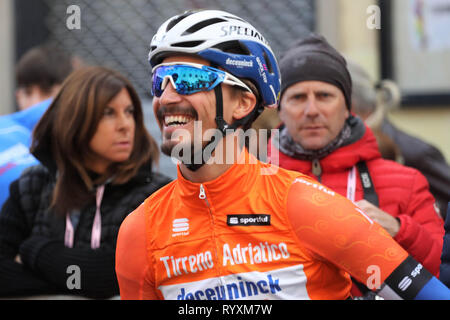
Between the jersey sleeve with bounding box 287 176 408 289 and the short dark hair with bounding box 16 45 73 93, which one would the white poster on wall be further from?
the jersey sleeve with bounding box 287 176 408 289

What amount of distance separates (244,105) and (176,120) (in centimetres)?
31

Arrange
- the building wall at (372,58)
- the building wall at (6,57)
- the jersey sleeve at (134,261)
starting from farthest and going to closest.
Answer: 1. the building wall at (6,57)
2. the building wall at (372,58)
3. the jersey sleeve at (134,261)

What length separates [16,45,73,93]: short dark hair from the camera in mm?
5293

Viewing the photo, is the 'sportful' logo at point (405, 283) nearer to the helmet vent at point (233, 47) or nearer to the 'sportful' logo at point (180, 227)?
the 'sportful' logo at point (180, 227)

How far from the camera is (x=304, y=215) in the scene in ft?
8.11

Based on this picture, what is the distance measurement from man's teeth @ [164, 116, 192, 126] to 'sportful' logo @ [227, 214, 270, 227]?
0.39 metres

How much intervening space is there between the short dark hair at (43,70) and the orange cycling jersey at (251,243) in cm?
292

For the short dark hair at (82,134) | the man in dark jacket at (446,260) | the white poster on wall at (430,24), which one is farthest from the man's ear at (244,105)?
the white poster on wall at (430,24)

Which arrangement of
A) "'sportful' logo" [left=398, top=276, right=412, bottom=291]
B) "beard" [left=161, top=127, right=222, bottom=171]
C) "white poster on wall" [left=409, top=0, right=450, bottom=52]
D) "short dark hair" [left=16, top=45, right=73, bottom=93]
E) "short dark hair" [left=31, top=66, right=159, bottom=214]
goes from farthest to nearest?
"white poster on wall" [left=409, top=0, right=450, bottom=52]
"short dark hair" [left=16, top=45, right=73, bottom=93]
"short dark hair" [left=31, top=66, right=159, bottom=214]
"beard" [left=161, top=127, right=222, bottom=171]
"'sportful' logo" [left=398, top=276, right=412, bottom=291]

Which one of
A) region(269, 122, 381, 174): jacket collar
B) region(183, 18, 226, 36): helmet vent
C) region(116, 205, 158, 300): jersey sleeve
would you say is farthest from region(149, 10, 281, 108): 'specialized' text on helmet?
region(269, 122, 381, 174): jacket collar

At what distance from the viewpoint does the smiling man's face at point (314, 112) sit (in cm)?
357
